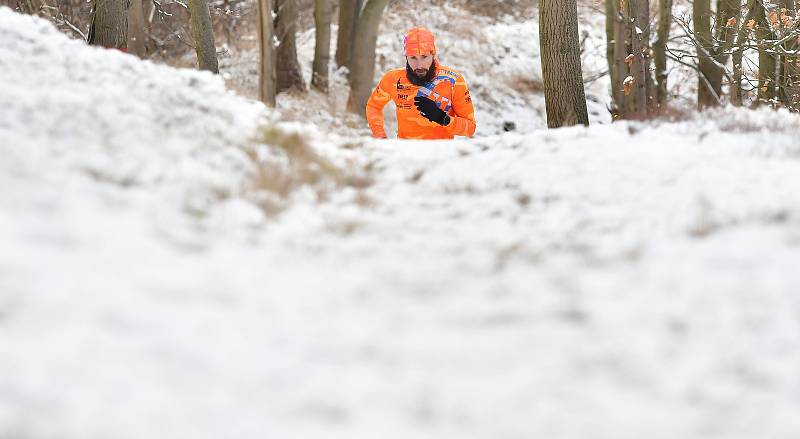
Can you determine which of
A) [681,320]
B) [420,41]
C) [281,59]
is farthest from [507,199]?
[281,59]

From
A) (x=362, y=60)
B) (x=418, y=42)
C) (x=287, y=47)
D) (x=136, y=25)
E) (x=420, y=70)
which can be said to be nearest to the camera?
(x=418, y=42)

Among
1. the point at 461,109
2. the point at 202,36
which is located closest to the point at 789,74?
the point at 461,109

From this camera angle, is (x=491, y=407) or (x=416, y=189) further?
(x=416, y=189)

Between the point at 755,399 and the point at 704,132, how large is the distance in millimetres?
3235

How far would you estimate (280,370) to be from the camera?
7.78 ft

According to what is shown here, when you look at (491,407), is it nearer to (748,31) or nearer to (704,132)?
(704,132)

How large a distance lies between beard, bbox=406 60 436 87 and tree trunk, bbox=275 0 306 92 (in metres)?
6.13

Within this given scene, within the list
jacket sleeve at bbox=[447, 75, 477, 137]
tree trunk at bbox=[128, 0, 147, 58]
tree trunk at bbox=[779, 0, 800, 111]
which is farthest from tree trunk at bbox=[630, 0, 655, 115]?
tree trunk at bbox=[128, 0, 147, 58]

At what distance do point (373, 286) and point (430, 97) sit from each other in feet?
15.5

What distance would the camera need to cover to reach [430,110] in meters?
7.44

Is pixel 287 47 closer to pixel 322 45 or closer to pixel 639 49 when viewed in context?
pixel 322 45

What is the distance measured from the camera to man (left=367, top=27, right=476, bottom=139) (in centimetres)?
738

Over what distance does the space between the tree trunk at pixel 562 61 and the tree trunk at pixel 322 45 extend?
7384 millimetres

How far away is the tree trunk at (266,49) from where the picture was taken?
22.2ft
